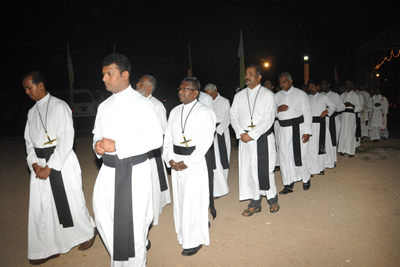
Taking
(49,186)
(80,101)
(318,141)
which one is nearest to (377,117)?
(318,141)

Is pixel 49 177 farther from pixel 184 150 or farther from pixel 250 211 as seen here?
pixel 250 211

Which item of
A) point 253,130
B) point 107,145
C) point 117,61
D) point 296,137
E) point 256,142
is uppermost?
point 117,61

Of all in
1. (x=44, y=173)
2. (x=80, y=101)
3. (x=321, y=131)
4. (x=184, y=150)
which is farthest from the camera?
(x=80, y=101)

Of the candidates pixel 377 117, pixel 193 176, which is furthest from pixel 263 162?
pixel 377 117

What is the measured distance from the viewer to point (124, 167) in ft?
9.29

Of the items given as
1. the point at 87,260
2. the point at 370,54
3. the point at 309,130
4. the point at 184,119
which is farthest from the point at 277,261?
the point at 370,54

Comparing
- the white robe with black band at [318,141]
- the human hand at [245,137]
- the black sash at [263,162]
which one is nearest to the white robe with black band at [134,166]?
the human hand at [245,137]

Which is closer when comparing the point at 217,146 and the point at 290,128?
the point at 290,128

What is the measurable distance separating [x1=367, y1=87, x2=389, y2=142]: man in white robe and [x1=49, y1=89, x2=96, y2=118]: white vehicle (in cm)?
1446

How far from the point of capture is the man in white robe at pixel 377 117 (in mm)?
11531

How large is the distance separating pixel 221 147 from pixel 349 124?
15.9 ft

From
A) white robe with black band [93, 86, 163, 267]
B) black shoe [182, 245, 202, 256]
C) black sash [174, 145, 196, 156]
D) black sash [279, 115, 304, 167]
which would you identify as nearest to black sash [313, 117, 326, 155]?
black sash [279, 115, 304, 167]

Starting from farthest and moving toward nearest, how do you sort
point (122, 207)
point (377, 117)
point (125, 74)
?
1. point (377, 117)
2. point (125, 74)
3. point (122, 207)

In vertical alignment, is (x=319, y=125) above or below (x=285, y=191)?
above
